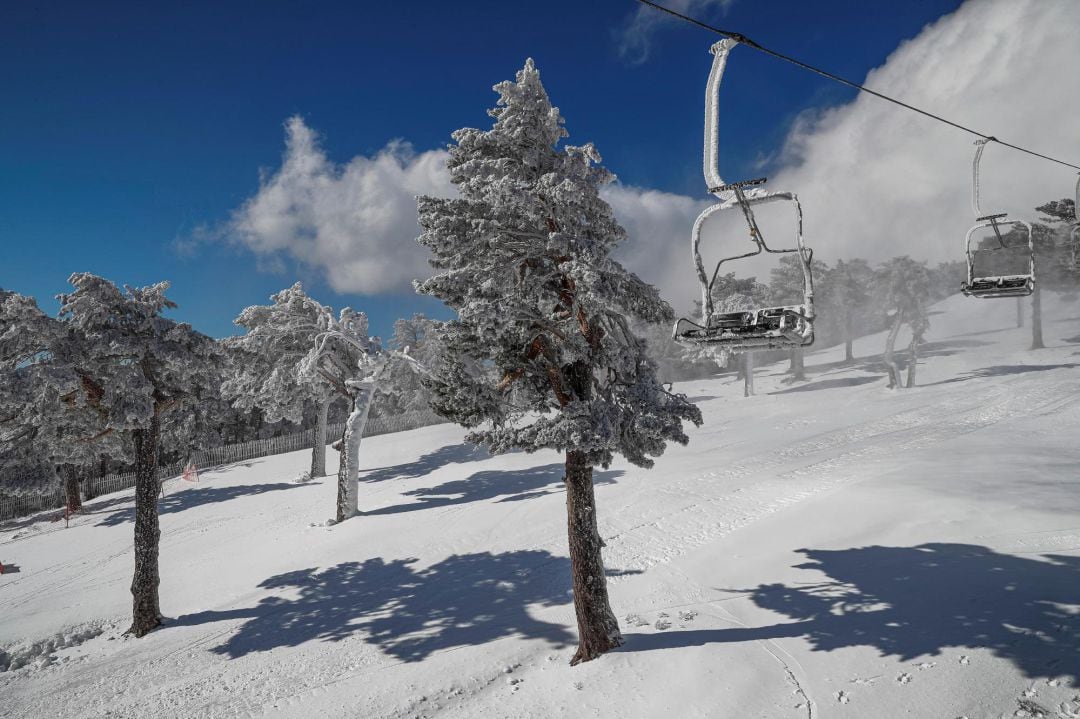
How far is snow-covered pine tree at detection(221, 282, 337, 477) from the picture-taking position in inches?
920

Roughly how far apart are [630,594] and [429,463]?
19.1 meters

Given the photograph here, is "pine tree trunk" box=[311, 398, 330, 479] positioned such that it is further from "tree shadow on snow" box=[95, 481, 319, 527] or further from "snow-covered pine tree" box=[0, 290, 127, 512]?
"snow-covered pine tree" box=[0, 290, 127, 512]

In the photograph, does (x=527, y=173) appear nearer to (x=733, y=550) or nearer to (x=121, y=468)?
(x=733, y=550)

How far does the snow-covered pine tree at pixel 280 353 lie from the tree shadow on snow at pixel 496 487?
6582mm

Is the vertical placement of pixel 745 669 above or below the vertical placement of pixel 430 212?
below

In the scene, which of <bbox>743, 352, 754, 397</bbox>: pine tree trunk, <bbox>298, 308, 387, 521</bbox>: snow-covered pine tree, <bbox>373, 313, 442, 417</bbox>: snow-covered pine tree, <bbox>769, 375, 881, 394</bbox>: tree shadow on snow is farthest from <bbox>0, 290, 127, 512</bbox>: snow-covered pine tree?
<bbox>769, 375, 881, 394</bbox>: tree shadow on snow

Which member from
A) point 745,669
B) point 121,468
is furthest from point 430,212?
point 121,468

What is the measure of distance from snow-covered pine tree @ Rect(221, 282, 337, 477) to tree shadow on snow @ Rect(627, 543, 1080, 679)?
17.7m

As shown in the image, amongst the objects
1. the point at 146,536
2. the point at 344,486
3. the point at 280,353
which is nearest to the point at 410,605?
the point at 146,536

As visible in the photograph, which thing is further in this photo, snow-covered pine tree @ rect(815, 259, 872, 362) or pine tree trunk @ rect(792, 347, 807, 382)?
snow-covered pine tree @ rect(815, 259, 872, 362)

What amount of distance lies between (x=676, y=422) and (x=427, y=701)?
652 cm

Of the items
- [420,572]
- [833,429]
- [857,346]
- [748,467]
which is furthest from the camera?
[857,346]

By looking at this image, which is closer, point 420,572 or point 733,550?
point 733,550

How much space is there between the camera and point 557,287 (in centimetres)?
1018
